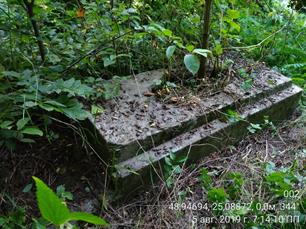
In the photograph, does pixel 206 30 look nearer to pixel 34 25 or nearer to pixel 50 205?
pixel 34 25

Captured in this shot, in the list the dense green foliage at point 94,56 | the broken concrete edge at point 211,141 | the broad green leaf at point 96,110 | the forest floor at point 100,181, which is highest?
the dense green foliage at point 94,56

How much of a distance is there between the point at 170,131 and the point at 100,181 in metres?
0.47

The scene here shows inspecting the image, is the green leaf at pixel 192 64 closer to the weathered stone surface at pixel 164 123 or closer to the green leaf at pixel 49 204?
the weathered stone surface at pixel 164 123

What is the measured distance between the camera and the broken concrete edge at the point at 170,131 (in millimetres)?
1507

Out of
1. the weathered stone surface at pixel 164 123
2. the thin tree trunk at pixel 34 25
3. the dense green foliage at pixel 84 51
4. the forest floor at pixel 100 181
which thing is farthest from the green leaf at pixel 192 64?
the thin tree trunk at pixel 34 25

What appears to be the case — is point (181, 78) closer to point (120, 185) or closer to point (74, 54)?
point (74, 54)

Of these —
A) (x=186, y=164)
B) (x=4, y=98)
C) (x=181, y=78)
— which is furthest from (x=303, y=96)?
(x=4, y=98)

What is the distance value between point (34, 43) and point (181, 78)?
0.97 m

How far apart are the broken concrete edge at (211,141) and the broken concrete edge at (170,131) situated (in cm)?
3

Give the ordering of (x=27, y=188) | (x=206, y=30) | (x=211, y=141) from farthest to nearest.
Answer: (x=206, y=30)
(x=211, y=141)
(x=27, y=188)

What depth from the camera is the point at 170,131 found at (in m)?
1.67

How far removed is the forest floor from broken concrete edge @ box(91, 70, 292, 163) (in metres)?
Answer: 0.16

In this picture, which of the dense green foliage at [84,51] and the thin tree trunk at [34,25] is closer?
the dense green foliage at [84,51]

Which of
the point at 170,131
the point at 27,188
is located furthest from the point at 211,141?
the point at 27,188
